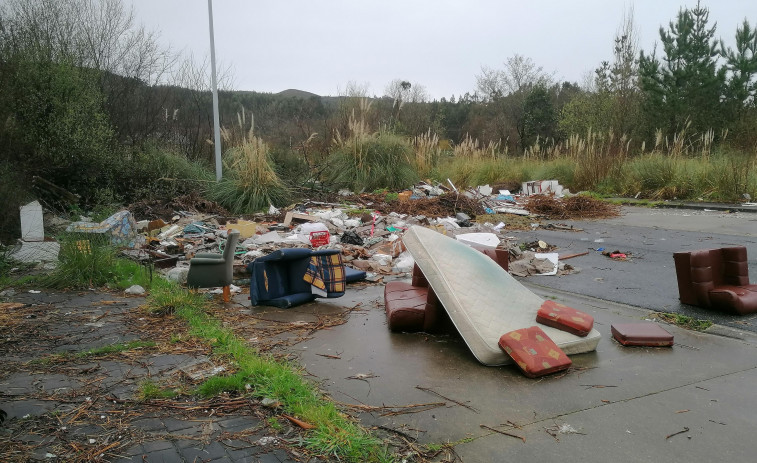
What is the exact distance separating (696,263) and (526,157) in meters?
18.2

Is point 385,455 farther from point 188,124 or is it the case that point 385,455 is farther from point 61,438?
point 188,124

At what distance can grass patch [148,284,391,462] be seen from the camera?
2.59 meters

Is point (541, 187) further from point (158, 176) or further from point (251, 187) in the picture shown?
point (158, 176)

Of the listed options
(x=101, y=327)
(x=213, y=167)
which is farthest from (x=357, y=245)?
(x=213, y=167)

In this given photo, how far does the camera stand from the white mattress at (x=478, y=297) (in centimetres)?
378

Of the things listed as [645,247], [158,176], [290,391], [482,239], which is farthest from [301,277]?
[158,176]

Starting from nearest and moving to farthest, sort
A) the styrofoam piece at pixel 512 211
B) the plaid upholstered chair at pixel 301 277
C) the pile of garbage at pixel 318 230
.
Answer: the plaid upholstered chair at pixel 301 277 → the pile of garbage at pixel 318 230 → the styrofoam piece at pixel 512 211

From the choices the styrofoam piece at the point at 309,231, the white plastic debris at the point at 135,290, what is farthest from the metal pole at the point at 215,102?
the white plastic debris at the point at 135,290

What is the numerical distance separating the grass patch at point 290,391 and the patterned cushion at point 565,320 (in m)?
1.74

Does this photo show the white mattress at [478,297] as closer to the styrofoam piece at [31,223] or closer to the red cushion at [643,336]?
the red cushion at [643,336]

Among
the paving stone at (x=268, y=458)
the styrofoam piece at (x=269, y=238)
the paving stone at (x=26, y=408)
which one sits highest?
the styrofoam piece at (x=269, y=238)

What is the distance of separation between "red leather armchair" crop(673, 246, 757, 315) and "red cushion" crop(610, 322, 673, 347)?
1.04m

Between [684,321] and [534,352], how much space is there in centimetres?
187

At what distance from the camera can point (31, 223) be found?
8.15 m
